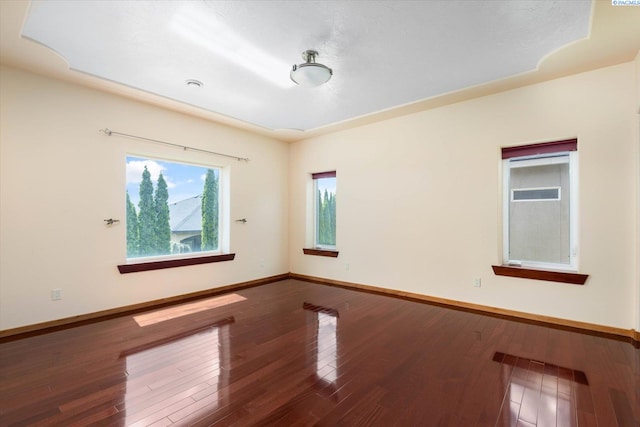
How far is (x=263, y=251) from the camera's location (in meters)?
5.54

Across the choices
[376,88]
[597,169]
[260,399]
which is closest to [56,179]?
[260,399]

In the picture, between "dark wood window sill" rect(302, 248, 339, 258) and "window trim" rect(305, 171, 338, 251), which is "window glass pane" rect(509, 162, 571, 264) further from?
"window trim" rect(305, 171, 338, 251)

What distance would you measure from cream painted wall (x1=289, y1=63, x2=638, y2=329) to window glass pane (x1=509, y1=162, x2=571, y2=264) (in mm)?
250

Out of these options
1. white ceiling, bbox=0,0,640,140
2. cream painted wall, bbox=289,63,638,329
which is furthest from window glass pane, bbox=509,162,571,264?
white ceiling, bbox=0,0,640,140

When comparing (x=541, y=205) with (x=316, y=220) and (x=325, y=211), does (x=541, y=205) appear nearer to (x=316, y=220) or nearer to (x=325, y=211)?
(x=325, y=211)

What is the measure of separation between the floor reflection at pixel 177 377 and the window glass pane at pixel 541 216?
3.63 metres

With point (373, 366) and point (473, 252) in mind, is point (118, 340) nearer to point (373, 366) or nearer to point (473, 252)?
point (373, 366)

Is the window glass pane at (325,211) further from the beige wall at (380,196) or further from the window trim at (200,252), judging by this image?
the window trim at (200,252)

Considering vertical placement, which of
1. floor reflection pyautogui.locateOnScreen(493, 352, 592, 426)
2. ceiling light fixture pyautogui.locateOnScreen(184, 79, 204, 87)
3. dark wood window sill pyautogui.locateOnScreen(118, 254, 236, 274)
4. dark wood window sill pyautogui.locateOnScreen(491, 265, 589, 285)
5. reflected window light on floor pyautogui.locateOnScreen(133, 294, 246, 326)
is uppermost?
ceiling light fixture pyautogui.locateOnScreen(184, 79, 204, 87)

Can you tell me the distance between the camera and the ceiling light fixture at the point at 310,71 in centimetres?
267

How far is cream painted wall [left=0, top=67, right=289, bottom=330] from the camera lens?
301 centimetres

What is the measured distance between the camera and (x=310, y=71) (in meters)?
2.70

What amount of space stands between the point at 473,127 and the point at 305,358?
11.4 ft

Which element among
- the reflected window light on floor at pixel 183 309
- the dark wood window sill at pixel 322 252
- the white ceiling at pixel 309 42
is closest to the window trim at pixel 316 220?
the dark wood window sill at pixel 322 252
